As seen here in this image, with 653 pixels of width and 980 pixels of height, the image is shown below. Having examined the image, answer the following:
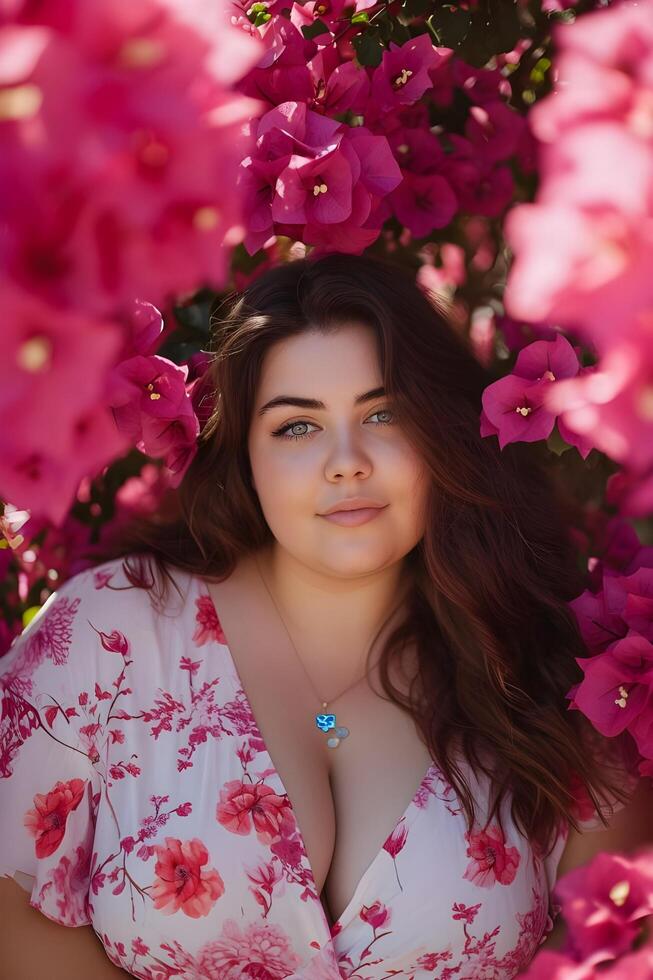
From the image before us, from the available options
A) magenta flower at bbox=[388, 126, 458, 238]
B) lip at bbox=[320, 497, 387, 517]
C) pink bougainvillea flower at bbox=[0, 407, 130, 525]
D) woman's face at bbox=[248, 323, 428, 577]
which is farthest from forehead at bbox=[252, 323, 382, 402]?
pink bougainvillea flower at bbox=[0, 407, 130, 525]

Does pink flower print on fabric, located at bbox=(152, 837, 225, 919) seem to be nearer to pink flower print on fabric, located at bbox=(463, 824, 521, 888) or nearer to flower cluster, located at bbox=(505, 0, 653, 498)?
pink flower print on fabric, located at bbox=(463, 824, 521, 888)

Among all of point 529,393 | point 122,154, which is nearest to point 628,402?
point 122,154

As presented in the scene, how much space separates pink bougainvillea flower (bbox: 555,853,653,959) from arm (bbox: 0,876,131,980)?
95cm

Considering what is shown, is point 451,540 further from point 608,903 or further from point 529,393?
point 608,903

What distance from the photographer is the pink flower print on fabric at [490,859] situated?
5.45ft

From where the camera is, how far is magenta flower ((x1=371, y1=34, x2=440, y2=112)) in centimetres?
155

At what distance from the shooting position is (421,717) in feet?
5.99

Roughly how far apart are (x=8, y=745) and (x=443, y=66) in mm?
1413

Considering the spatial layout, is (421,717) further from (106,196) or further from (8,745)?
(106,196)

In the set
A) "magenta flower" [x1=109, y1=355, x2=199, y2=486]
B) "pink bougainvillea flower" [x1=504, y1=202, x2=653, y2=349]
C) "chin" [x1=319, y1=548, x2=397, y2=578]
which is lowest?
"chin" [x1=319, y1=548, x2=397, y2=578]

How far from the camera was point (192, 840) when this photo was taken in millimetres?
1623

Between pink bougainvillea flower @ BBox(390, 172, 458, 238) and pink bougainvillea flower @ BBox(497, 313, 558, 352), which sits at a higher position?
pink bougainvillea flower @ BBox(390, 172, 458, 238)

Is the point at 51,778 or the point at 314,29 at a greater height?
the point at 314,29

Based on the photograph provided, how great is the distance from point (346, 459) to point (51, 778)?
2.17 ft
